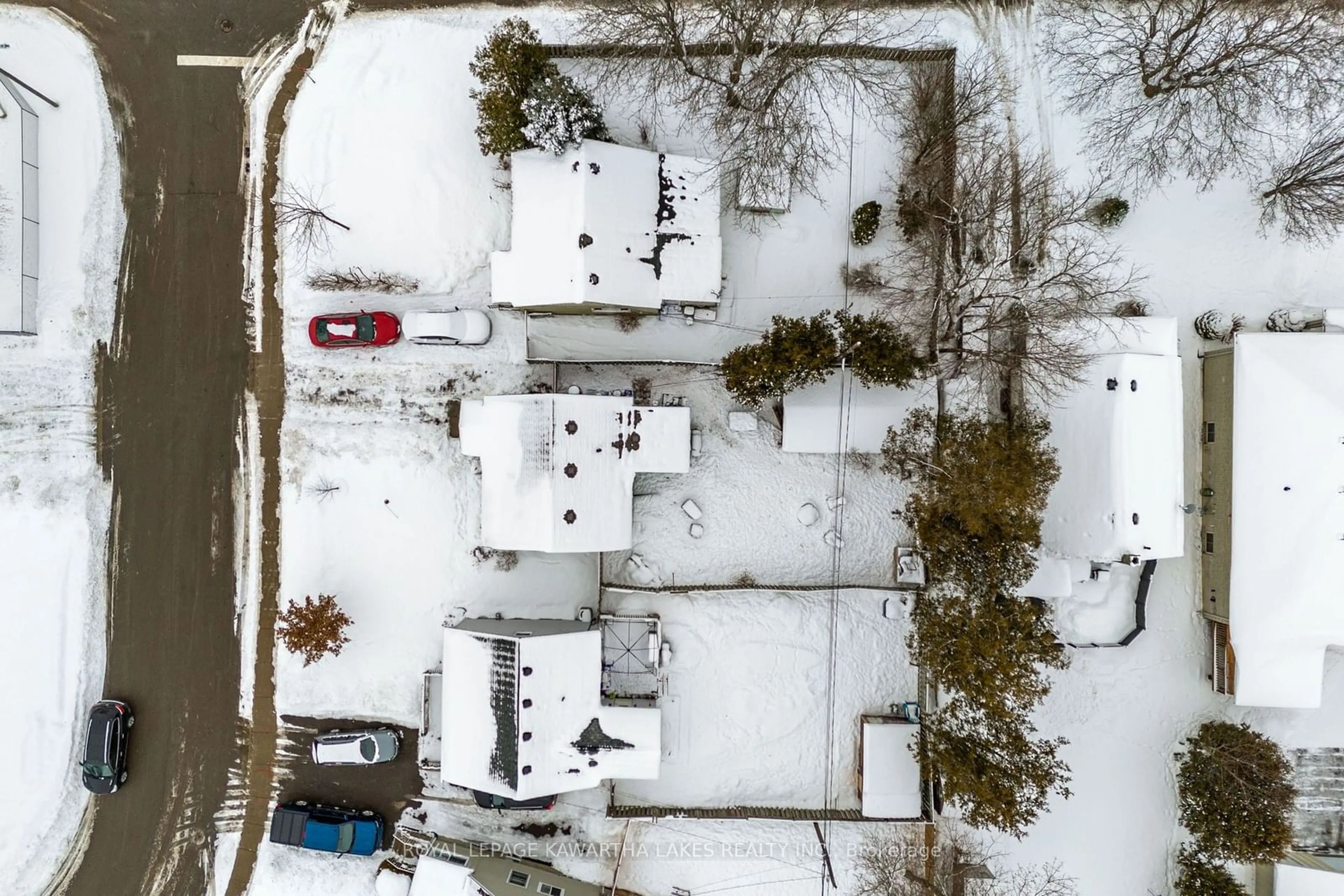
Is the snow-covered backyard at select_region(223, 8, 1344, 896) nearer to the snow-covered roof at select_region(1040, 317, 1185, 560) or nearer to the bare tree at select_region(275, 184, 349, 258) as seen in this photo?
the bare tree at select_region(275, 184, 349, 258)

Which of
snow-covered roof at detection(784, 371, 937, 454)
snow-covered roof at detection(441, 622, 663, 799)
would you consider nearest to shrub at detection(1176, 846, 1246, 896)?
snow-covered roof at detection(784, 371, 937, 454)

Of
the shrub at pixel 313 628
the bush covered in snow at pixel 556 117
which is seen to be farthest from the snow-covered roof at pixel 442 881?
the bush covered in snow at pixel 556 117

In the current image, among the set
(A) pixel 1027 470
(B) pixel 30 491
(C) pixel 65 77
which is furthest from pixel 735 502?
(C) pixel 65 77

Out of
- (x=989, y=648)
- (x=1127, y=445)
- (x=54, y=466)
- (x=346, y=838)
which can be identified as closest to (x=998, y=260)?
(x=1127, y=445)

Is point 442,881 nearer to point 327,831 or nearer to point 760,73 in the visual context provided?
point 327,831

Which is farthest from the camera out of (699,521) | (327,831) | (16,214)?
(699,521)

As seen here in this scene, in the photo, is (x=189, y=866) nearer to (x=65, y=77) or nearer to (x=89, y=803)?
(x=89, y=803)

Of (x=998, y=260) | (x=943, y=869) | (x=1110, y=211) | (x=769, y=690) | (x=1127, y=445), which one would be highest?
(x=1110, y=211)
